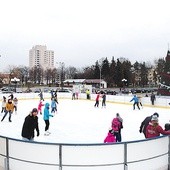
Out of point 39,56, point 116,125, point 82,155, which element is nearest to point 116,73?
point 116,125

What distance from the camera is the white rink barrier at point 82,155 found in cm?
504

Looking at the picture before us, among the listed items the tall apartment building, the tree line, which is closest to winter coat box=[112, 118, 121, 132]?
the tree line

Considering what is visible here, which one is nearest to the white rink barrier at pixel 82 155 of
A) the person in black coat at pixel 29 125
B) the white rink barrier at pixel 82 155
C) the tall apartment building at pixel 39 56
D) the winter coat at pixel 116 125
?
the white rink barrier at pixel 82 155

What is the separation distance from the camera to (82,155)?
5.04m

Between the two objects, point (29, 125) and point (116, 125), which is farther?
point (116, 125)

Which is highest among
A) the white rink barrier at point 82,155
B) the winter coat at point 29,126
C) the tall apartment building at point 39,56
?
the tall apartment building at point 39,56

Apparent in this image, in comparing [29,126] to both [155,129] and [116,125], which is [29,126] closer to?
[116,125]

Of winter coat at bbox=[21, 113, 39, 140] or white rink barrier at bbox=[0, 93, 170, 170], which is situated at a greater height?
winter coat at bbox=[21, 113, 39, 140]

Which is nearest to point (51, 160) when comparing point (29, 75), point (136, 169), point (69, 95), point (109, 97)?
point (136, 169)

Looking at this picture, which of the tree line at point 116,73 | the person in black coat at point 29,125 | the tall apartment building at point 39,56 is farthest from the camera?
the tall apartment building at point 39,56

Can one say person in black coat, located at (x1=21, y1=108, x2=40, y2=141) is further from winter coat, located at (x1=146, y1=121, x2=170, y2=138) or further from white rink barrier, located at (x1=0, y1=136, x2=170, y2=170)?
winter coat, located at (x1=146, y1=121, x2=170, y2=138)

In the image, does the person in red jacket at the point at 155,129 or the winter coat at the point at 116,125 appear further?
the winter coat at the point at 116,125

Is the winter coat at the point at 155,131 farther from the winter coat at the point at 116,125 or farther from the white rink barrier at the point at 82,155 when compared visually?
the winter coat at the point at 116,125

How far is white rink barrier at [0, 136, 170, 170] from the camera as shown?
504 cm
